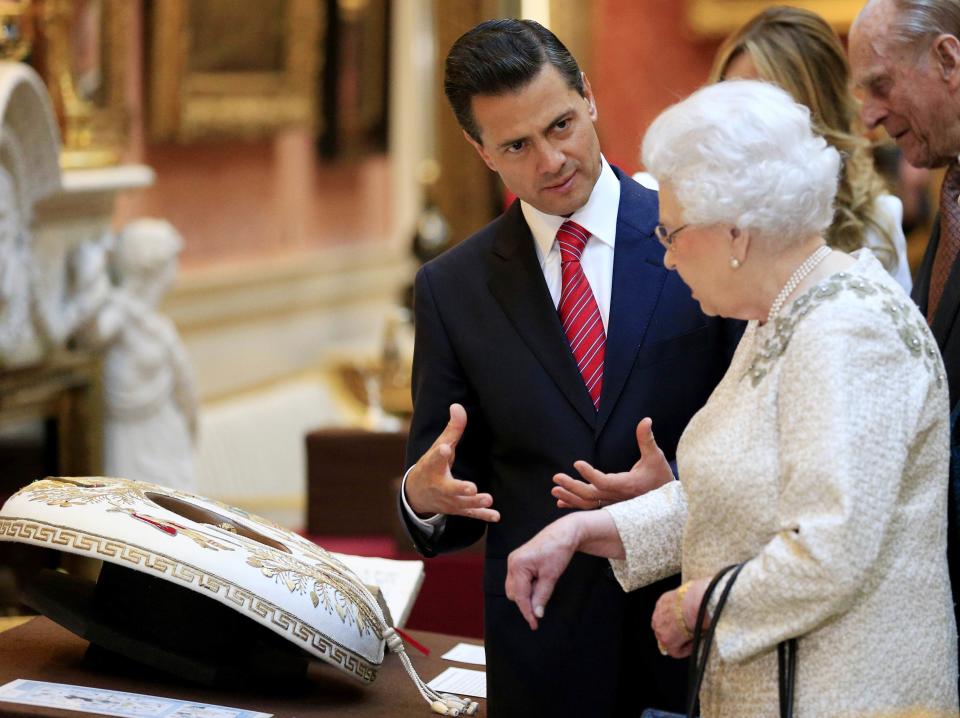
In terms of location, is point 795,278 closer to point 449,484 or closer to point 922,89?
point 449,484

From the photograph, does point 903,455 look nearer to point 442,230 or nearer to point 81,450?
point 81,450

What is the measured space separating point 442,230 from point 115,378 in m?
2.65

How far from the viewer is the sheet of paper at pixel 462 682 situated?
2279 millimetres

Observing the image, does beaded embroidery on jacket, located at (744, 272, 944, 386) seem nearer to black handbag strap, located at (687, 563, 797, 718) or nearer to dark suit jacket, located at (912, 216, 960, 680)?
black handbag strap, located at (687, 563, 797, 718)

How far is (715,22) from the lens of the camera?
35.2ft

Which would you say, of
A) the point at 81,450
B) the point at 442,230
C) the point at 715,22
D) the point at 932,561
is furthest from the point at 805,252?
the point at 715,22

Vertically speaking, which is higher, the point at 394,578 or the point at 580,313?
the point at 580,313

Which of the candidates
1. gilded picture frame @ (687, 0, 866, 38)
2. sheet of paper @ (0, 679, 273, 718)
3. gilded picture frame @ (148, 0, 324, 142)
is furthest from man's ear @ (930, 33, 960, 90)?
gilded picture frame @ (687, 0, 866, 38)

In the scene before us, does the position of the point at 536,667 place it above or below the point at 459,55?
below

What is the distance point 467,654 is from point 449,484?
0.54m

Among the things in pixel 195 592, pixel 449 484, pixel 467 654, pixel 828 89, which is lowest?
pixel 467 654

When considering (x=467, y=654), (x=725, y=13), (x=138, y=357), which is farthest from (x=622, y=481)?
(x=725, y=13)

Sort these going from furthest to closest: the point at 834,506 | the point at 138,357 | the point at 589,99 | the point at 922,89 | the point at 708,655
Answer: the point at 138,357 < the point at 922,89 < the point at 589,99 < the point at 708,655 < the point at 834,506

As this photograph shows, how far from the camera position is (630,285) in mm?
2262
